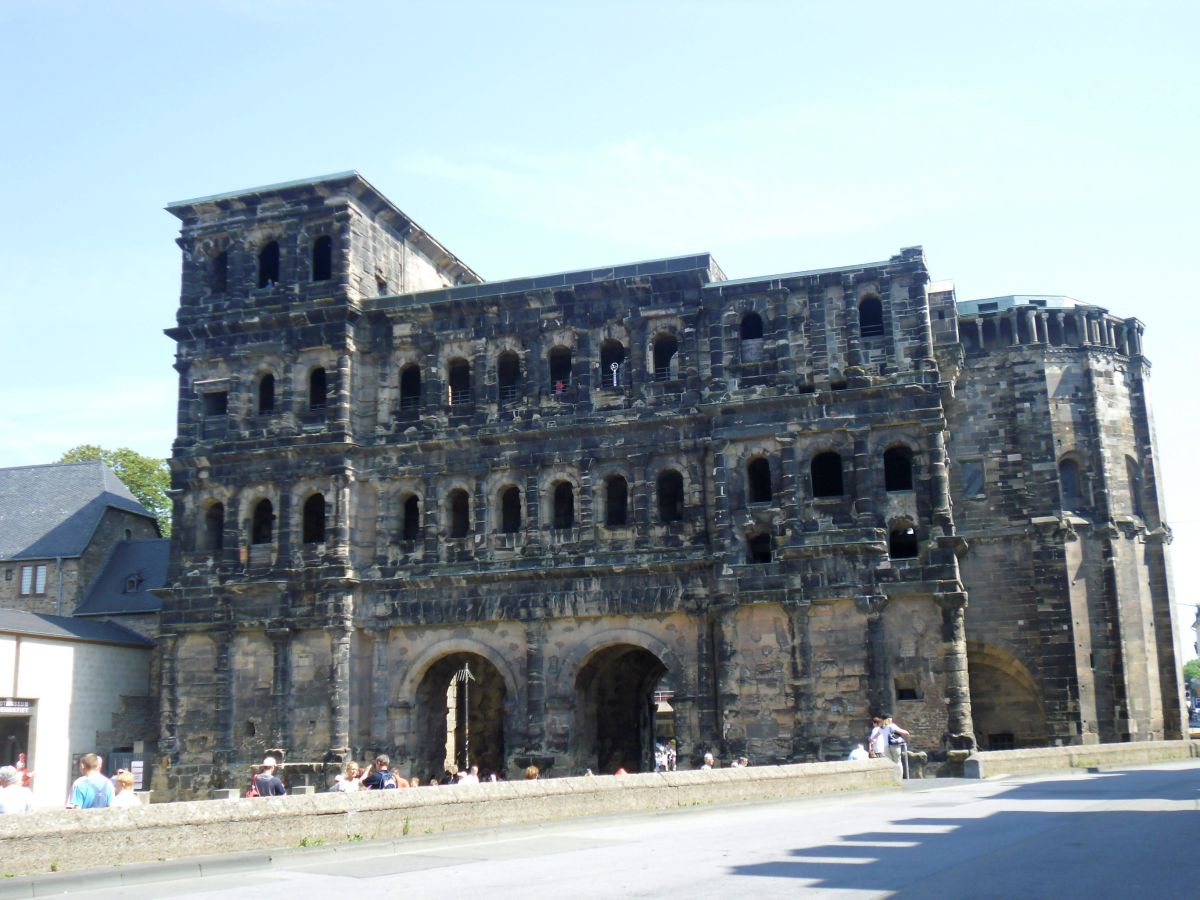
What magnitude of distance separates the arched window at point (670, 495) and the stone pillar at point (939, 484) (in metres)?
6.75

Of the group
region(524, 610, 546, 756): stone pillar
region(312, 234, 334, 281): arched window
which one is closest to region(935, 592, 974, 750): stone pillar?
region(524, 610, 546, 756): stone pillar

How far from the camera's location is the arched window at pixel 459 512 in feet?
122

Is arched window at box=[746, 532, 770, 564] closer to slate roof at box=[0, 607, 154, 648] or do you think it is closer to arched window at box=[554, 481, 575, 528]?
arched window at box=[554, 481, 575, 528]

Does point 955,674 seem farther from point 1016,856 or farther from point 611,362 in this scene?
point 1016,856

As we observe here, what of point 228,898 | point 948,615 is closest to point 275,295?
point 948,615

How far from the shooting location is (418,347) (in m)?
38.1

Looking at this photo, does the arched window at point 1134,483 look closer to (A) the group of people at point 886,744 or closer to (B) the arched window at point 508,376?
(A) the group of people at point 886,744

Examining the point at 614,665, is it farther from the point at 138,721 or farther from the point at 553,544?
the point at 138,721

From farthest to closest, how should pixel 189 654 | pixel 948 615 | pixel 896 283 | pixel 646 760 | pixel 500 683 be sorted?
pixel 500 683 → pixel 646 760 → pixel 189 654 → pixel 896 283 → pixel 948 615

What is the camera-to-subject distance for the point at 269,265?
40.0 meters

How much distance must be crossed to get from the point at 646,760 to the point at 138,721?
16383 millimetres

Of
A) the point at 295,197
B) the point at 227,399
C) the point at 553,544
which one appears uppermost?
the point at 295,197

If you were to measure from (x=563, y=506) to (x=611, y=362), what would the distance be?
4381mm

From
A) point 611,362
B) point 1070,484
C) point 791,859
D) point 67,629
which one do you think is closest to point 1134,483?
point 1070,484
